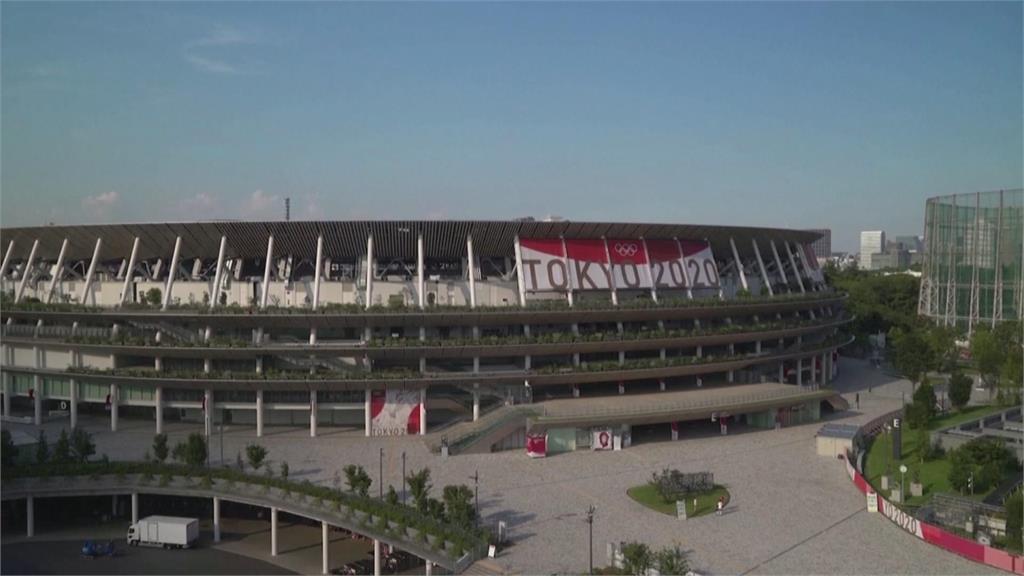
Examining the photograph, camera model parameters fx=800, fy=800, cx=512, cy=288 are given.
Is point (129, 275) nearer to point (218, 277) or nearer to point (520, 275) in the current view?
point (218, 277)

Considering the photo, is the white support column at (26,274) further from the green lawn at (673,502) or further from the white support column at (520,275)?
the green lawn at (673,502)

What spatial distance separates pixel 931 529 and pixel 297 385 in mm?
38584

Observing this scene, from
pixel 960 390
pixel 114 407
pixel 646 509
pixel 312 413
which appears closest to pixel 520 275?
pixel 312 413

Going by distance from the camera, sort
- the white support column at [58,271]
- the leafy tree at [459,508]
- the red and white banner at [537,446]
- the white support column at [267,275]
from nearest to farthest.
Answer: the leafy tree at [459,508] → the red and white banner at [537,446] → the white support column at [267,275] → the white support column at [58,271]

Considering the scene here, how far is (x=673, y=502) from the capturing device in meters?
41.3

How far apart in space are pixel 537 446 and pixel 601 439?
4.77 m

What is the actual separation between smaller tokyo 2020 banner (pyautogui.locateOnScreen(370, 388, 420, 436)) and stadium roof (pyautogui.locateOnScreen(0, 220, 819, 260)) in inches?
472

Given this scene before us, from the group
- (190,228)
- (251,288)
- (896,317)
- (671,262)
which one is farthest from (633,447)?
(896,317)

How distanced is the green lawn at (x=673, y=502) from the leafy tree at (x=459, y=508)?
10.4 metres

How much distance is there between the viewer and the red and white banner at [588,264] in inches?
2404

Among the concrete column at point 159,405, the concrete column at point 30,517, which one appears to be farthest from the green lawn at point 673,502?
the concrete column at point 159,405

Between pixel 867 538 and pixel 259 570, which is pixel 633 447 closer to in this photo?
pixel 867 538

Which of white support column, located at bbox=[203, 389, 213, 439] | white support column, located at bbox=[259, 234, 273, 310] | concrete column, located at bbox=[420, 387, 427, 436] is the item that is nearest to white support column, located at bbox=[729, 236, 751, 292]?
concrete column, located at bbox=[420, 387, 427, 436]

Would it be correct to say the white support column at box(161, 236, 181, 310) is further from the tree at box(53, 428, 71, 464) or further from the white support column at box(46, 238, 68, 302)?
the tree at box(53, 428, 71, 464)
